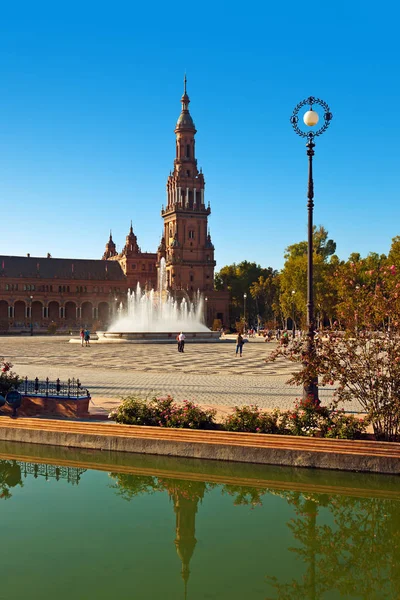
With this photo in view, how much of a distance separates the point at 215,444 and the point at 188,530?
3.00 metres

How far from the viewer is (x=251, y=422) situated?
12906mm

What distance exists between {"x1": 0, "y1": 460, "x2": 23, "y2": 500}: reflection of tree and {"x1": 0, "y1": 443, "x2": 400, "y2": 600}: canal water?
0.02 metres

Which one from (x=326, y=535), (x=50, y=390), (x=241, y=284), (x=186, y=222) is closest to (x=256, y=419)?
(x=326, y=535)

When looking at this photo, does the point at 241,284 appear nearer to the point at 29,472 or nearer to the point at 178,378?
the point at 178,378

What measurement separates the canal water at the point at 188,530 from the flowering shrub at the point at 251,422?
0.86 meters

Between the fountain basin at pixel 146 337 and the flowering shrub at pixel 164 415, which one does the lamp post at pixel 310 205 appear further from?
the fountain basin at pixel 146 337

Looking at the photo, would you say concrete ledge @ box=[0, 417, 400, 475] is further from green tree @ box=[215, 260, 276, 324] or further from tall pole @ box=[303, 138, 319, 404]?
green tree @ box=[215, 260, 276, 324]

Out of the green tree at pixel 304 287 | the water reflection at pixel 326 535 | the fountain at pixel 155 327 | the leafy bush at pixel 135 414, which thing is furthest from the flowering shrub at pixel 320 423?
the green tree at pixel 304 287

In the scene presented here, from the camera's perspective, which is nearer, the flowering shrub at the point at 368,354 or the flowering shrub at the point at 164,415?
the flowering shrub at the point at 368,354

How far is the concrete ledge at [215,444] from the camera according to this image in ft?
38.8

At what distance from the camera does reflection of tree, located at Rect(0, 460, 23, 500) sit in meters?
11.5

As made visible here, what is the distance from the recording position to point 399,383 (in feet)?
38.7

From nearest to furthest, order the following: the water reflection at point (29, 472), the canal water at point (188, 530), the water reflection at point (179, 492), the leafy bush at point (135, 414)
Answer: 1. the canal water at point (188, 530)
2. the water reflection at point (179, 492)
3. the water reflection at point (29, 472)
4. the leafy bush at point (135, 414)

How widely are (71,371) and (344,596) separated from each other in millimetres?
20880
